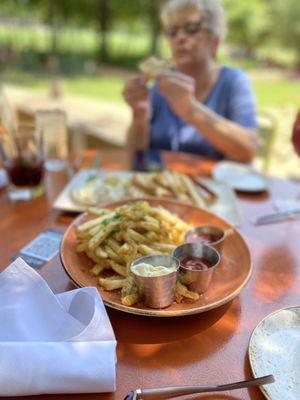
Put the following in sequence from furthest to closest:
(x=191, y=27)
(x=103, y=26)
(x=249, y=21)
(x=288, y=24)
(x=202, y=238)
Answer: (x=249, y=21) < (x=103, y=26) < (x=288, y=24) < (x=191, y=27) < (x=202, y=238)

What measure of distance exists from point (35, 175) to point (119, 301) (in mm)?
1081

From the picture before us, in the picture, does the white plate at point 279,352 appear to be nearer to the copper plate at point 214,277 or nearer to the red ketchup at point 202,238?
the copper plate at point 214,277

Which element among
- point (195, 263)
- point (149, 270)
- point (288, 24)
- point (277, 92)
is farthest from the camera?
point (288, 24)

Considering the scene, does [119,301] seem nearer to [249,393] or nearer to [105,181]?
[249,393]

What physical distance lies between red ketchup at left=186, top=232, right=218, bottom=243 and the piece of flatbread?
125 centimetres

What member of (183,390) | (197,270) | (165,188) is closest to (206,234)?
(197,270)

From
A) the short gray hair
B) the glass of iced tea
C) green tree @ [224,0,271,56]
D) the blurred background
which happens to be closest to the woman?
the short gray hair

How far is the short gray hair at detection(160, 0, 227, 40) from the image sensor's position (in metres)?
2.64

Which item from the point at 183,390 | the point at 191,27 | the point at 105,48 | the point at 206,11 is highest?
the point at 206,11

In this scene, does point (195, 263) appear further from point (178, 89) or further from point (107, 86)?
point (107, 86)

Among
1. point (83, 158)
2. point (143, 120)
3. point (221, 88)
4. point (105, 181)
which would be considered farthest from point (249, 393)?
point (221, 88)

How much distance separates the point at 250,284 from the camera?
1392 millimetres

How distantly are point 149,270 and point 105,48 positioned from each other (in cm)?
2173

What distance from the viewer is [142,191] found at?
78.4 inches
